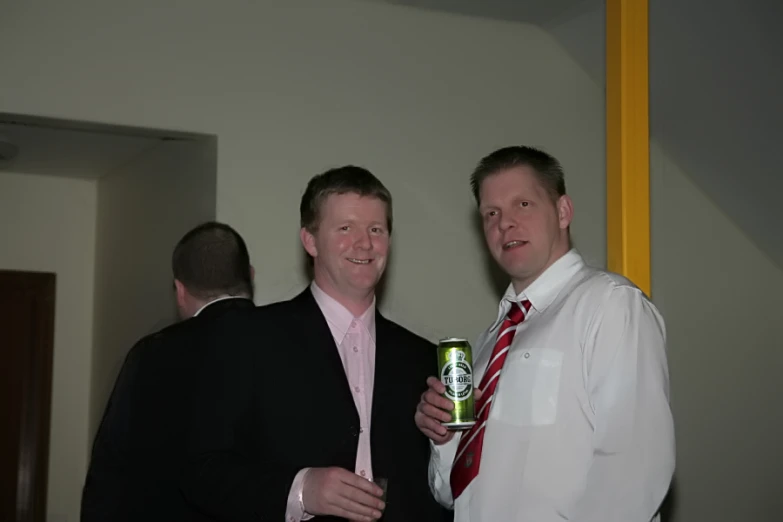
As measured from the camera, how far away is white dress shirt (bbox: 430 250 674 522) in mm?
1774

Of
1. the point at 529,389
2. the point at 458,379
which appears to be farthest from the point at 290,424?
the point at 529,389

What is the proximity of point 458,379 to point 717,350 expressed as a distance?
2.37 metres

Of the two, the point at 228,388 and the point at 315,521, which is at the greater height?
→ the point at 228,388

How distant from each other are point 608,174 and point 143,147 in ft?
7.67

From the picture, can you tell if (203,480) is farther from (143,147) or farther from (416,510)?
(143,147)

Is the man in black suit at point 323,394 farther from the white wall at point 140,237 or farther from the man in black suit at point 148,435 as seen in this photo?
the white wall at point 140,237

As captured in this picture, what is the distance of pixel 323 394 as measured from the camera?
2037 mm

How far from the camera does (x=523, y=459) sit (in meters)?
1.90

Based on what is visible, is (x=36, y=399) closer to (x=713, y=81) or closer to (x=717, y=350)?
(x=717, y=350)

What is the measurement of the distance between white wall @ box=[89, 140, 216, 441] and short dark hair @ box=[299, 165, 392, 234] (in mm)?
1244

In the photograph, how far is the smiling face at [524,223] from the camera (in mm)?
2043

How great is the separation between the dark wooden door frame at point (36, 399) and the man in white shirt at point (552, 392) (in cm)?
290

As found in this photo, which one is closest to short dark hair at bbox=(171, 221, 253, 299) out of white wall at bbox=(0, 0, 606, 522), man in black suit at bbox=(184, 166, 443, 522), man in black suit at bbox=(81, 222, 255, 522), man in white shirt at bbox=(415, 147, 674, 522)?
man in black suit at bbox=(81, 222, 255, 522)

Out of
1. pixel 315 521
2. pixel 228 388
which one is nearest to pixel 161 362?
pixel 228 388
